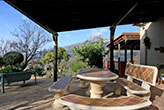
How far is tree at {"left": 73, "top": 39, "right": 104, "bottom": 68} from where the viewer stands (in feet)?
20.8

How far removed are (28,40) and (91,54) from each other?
6.31 m

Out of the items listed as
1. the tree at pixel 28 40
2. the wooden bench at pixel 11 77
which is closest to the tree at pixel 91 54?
the wooden bench at pixel 11 77

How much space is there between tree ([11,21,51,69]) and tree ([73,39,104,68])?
4.85 meters

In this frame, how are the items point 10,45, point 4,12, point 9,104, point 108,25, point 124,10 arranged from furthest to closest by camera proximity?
point 4,12
point 10,45
point 108,25
point 124,10
point 9,104

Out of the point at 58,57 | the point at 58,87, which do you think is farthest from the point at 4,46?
the point at 58,87

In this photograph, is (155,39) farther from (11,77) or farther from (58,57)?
(58,57)

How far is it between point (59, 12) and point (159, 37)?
15.9 feet

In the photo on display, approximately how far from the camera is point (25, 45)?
936cm

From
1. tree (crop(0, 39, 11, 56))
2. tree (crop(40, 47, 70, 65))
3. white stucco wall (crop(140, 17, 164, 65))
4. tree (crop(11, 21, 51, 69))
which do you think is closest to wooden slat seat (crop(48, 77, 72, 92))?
white stucco wall (crop(140, 17, 164, 65))

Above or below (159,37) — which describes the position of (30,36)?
above

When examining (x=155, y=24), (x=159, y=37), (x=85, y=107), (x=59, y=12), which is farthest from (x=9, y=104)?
(x=155, y=24)

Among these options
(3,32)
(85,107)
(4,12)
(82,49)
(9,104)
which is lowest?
(9,104)

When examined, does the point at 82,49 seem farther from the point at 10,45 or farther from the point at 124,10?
the point at 10,45

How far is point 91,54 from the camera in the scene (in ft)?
20.8
